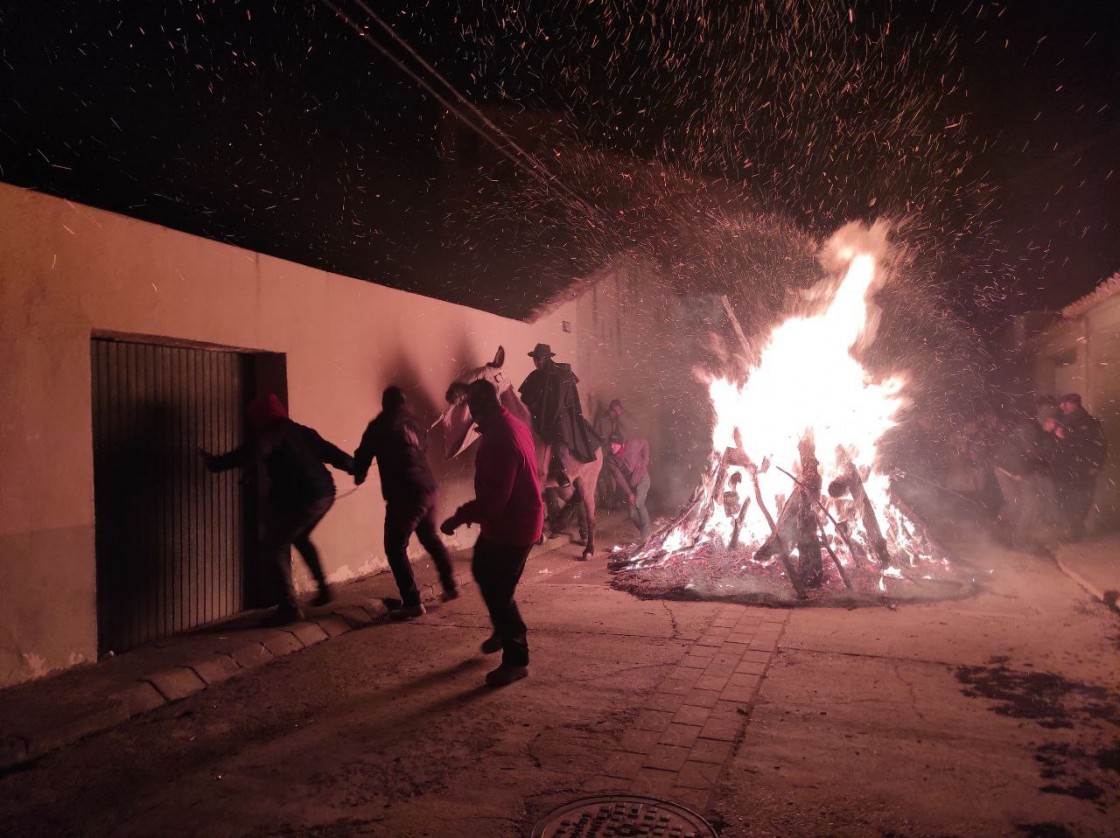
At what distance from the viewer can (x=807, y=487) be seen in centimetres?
839

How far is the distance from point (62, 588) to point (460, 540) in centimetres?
577

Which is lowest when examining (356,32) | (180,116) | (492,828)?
(492,828)

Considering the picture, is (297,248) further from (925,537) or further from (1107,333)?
(1107,333)

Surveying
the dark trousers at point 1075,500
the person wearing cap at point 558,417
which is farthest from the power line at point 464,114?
the dark trousers at point 1075,500

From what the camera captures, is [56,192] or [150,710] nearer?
[150,710]

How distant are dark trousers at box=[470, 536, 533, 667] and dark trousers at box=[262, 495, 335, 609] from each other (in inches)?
80.7

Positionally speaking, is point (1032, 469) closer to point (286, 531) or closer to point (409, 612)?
point (409, 612)

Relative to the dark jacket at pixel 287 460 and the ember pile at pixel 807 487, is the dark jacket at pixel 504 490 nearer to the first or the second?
the dark jacket at pixel 287 460

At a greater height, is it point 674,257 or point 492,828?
point 674,257

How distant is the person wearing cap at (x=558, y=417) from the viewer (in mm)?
9938

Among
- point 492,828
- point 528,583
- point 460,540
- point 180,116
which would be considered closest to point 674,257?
point 460,540

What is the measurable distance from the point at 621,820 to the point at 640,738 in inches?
35.2

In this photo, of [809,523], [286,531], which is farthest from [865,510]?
[286,531]

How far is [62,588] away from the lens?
201 inches
